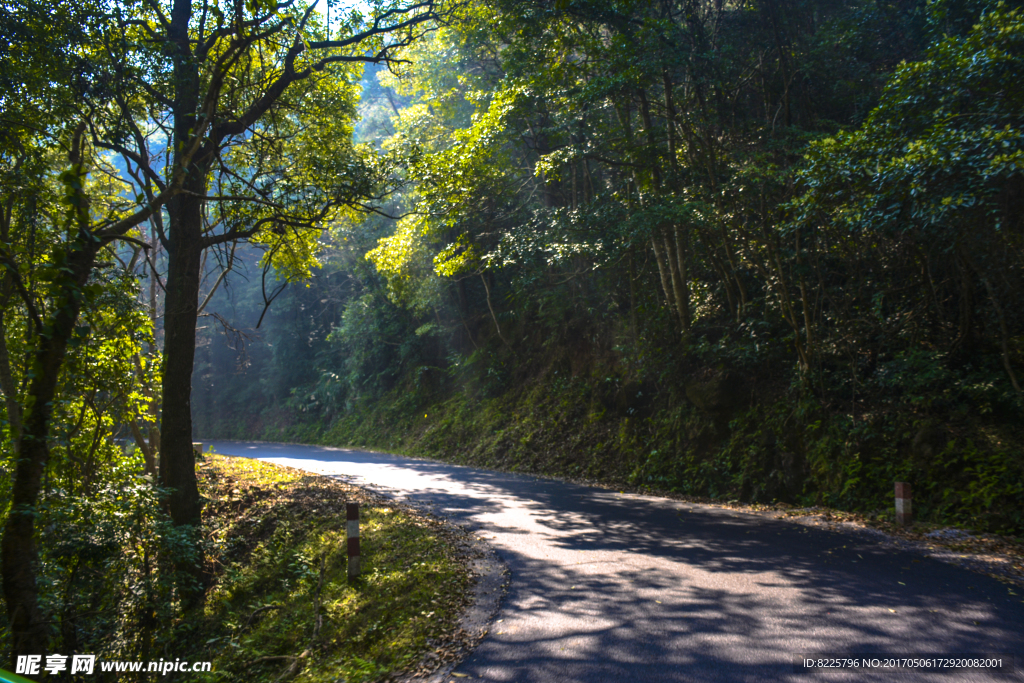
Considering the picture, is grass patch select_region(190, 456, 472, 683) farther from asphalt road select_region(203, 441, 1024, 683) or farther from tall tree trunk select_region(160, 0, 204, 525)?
tall tree trunk select_region(160, 0, 204, 525)

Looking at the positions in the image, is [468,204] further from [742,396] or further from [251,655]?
[251,655]

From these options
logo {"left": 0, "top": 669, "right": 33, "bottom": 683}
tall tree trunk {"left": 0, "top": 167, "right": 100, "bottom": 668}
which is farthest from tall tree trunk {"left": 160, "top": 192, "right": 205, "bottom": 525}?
logo {"left": 0, "top": 669, "right": 33, "bottom": 683}

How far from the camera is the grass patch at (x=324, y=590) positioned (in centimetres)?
532

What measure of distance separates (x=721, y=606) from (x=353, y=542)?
4230 mm

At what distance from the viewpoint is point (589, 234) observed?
1377 cm

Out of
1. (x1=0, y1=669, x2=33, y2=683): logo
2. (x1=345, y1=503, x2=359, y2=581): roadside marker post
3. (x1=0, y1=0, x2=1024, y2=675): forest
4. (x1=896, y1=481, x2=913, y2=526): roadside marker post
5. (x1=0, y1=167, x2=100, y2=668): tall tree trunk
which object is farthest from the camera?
(x1=896, y1=481, x2=913, y2=526): roadside marker post

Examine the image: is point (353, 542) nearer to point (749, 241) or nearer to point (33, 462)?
point (33, 462)

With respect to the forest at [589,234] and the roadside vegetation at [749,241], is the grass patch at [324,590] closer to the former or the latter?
the forest at [589,234]

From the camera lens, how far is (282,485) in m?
13.2

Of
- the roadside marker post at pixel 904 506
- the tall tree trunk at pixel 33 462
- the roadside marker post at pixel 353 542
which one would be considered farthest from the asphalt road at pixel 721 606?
the tall tree trunk at pixel 33 462

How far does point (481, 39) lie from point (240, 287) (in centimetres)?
3367

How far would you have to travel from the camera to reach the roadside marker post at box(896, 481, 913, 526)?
333 inches

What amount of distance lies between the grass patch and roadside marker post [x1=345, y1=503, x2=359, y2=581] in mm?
163

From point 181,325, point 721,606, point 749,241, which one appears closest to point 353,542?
point 721,606
